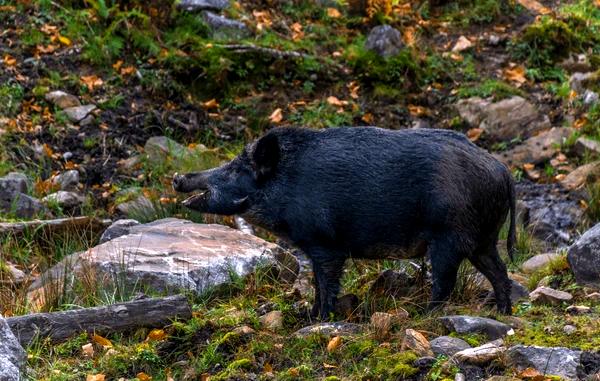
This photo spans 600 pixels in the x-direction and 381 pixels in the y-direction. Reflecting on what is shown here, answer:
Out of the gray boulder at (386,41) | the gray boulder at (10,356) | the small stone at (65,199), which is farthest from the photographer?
the gray boulder at (386,41)

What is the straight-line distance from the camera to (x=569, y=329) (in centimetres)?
618

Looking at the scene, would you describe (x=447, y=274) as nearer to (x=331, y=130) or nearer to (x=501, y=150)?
(x=331, y=130)

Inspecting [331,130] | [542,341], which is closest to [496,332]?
[542,341]

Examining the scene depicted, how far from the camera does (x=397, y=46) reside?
1289cm

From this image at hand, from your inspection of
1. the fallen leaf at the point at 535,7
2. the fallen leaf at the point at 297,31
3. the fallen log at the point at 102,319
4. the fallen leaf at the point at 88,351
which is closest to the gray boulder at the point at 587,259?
the fallen log at the point at 102,319

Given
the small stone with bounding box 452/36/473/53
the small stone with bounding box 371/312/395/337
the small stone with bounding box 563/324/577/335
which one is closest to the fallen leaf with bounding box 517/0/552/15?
the small stone with bounding box 452/36/473/53

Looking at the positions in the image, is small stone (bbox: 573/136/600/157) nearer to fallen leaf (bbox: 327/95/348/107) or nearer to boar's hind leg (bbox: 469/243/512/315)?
fallen leaf (bbox: 327/95/348/107)

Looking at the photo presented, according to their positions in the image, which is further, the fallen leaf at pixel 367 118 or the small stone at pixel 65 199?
the fallen leaf at pixel 367 118

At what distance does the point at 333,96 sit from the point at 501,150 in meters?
2.14

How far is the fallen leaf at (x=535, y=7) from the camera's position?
13.8m

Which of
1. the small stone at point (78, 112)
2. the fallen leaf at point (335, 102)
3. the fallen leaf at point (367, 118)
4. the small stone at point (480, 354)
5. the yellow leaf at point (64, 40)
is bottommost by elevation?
the small stone at point (78, 112)

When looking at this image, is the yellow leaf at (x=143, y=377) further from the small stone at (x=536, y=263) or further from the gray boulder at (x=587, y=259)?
the small stone at (x=536, y=263)

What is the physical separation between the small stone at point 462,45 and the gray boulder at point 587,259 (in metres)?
6.12

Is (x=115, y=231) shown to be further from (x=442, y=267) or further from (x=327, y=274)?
(x=442, y=267)
